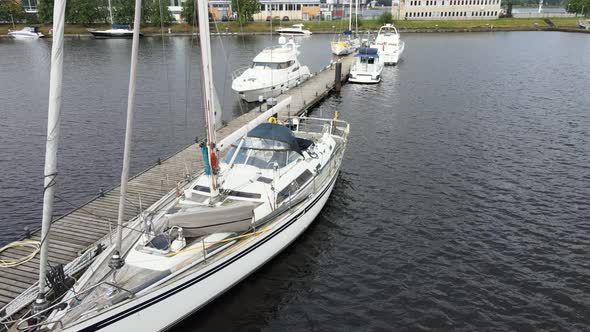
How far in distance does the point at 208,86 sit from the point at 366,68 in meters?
43.5

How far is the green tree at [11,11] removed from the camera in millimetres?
Result: 120812

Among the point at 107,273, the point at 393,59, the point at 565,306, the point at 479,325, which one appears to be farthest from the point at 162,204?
the point at 393,59

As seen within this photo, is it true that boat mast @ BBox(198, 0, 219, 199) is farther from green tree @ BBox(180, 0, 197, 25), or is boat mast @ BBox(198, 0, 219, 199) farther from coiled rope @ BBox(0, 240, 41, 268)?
green tree @ BBox(180, 0, 197, 25)

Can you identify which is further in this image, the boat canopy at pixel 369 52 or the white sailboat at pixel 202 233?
the boat canopy at pixel 369 52

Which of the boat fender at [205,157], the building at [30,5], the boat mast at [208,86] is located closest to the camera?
the boat mast at [208,86]

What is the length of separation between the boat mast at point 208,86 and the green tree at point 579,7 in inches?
6122

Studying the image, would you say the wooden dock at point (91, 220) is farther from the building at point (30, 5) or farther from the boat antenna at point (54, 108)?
the building at point (30, 5)

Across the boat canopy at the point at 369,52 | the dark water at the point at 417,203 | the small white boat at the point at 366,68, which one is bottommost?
the dark water at the point at 417,203

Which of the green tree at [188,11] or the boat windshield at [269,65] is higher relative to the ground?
the green tree at [188,11]

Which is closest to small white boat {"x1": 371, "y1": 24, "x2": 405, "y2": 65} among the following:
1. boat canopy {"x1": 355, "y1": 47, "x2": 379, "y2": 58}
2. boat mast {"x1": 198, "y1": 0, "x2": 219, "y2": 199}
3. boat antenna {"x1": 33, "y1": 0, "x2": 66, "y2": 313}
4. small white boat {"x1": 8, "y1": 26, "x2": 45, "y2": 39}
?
boat canopy {"x1": 355, "y1": 47, "x2": 379, "y2": 58}

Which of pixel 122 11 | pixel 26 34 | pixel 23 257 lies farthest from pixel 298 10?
pixel 23 257

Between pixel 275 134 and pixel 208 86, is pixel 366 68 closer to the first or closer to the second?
pixel 275 134

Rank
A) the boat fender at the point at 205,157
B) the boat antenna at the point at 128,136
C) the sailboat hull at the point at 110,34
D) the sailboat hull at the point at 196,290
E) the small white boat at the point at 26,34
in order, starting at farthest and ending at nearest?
1. the sailboat hull at the point at 110,34
2. the small white boat at the point at 26,34
3. the boat fender at the point at 205,157
4. the boat antenna at the point at 128,136
5. the sailboat hull at the point at 196,290

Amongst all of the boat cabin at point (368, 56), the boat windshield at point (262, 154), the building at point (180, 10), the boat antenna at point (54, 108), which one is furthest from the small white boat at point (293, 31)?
the boat antenna at point (54, 108)
